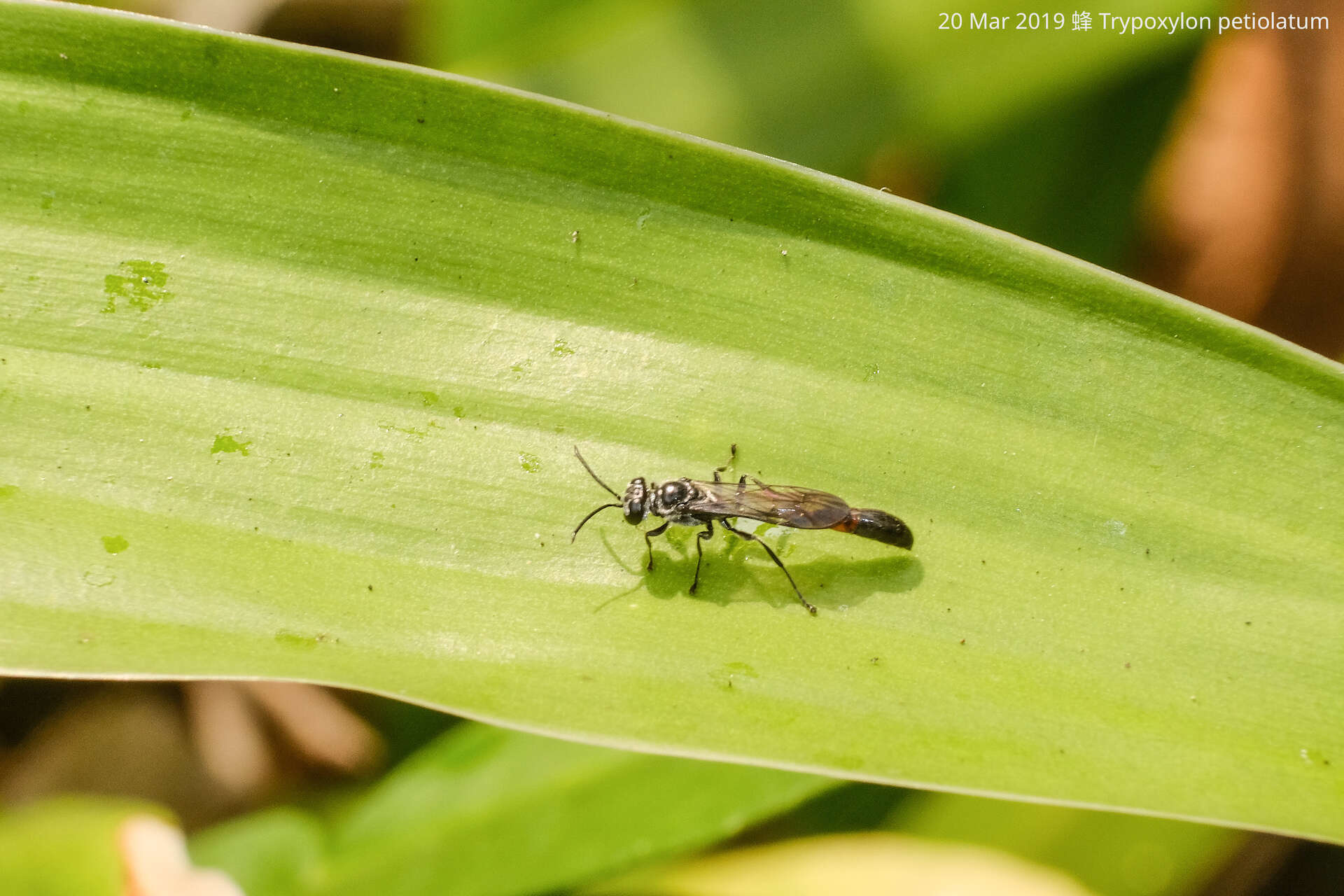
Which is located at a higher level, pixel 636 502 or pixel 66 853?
pixel 636 502

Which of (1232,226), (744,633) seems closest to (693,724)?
(744,633)

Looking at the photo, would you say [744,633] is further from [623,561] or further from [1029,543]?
[1029,543]

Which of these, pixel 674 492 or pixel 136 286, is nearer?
pixel 136 286

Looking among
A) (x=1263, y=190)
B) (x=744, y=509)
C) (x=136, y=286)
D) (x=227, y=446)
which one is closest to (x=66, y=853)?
(x=227, y=446)

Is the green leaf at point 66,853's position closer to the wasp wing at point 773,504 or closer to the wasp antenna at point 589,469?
the wasp antenna at point 589,469

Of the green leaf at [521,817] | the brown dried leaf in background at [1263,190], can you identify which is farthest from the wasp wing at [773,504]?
the brown dried leaf in background at [1263,190]

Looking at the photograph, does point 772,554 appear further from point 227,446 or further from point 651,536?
point 227,446

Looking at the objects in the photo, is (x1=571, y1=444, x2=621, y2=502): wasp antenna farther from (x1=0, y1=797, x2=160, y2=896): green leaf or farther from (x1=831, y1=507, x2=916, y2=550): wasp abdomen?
(x1=0, y1=797, x2=160, y2=896): green leaf
